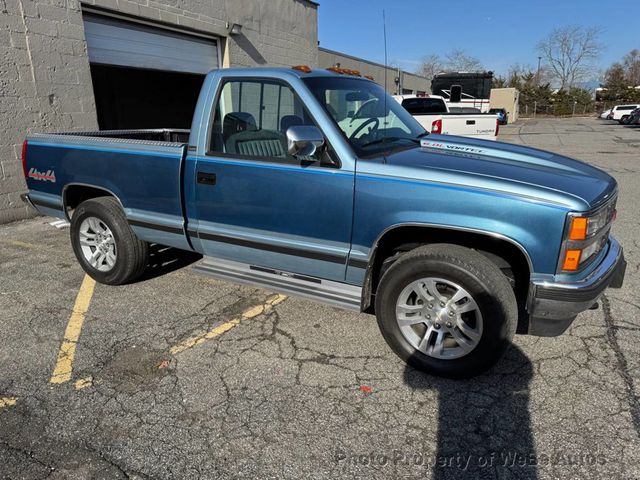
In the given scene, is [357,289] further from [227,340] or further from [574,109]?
[574,109]

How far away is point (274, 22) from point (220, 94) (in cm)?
969

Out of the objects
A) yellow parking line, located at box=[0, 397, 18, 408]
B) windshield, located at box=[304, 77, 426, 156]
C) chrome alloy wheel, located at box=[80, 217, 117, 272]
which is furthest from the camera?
chrome alloy wheel, located at box=[80, 217, 117, 272]

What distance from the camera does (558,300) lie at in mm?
2730

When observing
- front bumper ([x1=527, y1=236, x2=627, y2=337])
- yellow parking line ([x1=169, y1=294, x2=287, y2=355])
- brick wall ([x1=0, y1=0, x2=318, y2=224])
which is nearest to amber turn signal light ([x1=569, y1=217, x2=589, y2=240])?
front bumper ([x1=527, y1=236, x2=627, y2=337])

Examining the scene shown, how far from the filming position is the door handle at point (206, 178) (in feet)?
11.9

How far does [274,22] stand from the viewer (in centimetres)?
1228

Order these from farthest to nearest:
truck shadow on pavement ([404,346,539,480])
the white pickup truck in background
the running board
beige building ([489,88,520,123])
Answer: beige building ([489,88,520,123]) < the white pickup truck in background < the running board < truck shadow on pavement ([404,346,539,480])

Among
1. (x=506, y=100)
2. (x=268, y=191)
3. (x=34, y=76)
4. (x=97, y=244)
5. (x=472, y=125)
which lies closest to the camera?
(x=268, y=191)

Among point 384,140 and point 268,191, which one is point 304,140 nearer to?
point 268,191

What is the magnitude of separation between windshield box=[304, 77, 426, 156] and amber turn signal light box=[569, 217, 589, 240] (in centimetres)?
135

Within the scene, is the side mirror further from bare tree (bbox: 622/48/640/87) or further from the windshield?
bare tree (bbox: 622/48/640/87)

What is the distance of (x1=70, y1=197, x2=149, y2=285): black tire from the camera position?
4.29 meters

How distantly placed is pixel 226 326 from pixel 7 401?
1.50 meters

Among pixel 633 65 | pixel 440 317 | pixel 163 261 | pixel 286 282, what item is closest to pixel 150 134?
pixel 163 261
